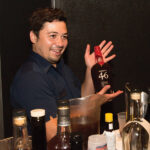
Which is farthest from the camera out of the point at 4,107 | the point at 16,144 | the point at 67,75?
the point at 67,75

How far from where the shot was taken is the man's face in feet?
4.92

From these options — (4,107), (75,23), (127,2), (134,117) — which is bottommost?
(4,107)

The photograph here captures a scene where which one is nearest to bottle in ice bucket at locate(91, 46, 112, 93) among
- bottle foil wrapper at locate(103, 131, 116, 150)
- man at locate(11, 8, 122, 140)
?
man at locate(11, 8, 122, 140)

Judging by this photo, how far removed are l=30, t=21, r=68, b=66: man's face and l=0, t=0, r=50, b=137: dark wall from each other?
14 cm

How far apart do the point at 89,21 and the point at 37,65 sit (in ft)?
2.62

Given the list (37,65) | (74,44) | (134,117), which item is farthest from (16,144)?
(74,44)

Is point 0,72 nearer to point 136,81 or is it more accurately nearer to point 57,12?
point 57,12

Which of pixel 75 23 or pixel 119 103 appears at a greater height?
pixel 75 23

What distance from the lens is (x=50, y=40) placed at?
1.52 metres

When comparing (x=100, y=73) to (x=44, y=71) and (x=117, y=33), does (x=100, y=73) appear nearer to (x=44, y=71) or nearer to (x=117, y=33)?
(x=44, y=71)

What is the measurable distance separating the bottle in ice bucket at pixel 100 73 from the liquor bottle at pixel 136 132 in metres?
0.44

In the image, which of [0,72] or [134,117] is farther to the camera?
[0,72]

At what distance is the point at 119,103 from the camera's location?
2.21 m

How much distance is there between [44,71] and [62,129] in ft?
2.65
